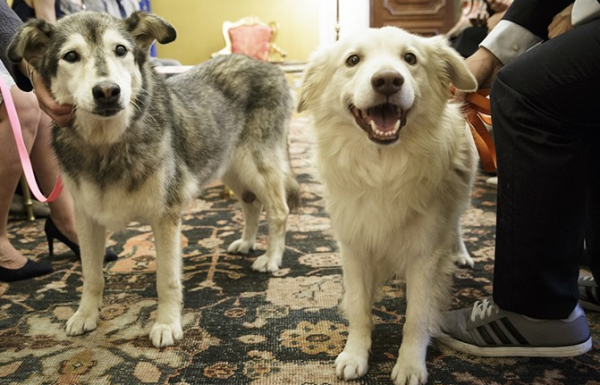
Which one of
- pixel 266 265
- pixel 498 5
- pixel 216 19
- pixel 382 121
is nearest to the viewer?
pixel 382 121

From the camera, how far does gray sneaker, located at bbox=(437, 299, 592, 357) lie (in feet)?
4.90

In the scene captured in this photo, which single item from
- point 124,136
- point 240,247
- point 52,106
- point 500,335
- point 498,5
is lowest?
point 240,247

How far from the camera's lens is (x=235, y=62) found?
8.21 feet

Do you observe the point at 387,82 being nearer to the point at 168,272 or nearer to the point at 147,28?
the point at 147,28

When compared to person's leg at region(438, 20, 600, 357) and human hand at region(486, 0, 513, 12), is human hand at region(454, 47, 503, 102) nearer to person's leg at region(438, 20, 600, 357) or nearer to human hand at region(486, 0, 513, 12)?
person's leg at region(438, 20, 600, 357)

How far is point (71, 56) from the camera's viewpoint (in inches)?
61.4

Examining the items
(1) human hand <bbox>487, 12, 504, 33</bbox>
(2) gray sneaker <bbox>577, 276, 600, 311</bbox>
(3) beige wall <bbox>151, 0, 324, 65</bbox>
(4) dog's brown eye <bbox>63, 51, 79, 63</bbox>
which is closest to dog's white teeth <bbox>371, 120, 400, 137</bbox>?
(4) dog's brown eye <bbox>63, 51, 79, 63</bbox>

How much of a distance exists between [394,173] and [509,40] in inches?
24.7

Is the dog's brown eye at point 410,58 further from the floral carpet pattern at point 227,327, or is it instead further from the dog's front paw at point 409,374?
the dog's front paw at point 409,374

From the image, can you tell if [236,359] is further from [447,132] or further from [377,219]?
[447,132]

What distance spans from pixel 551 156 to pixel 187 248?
6.15 ft

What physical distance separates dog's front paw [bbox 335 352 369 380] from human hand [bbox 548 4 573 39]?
3.59 feet

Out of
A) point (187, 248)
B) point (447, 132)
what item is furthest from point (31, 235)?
point (447, 132)

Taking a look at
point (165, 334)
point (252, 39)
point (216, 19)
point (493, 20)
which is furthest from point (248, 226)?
point (216, 19)
